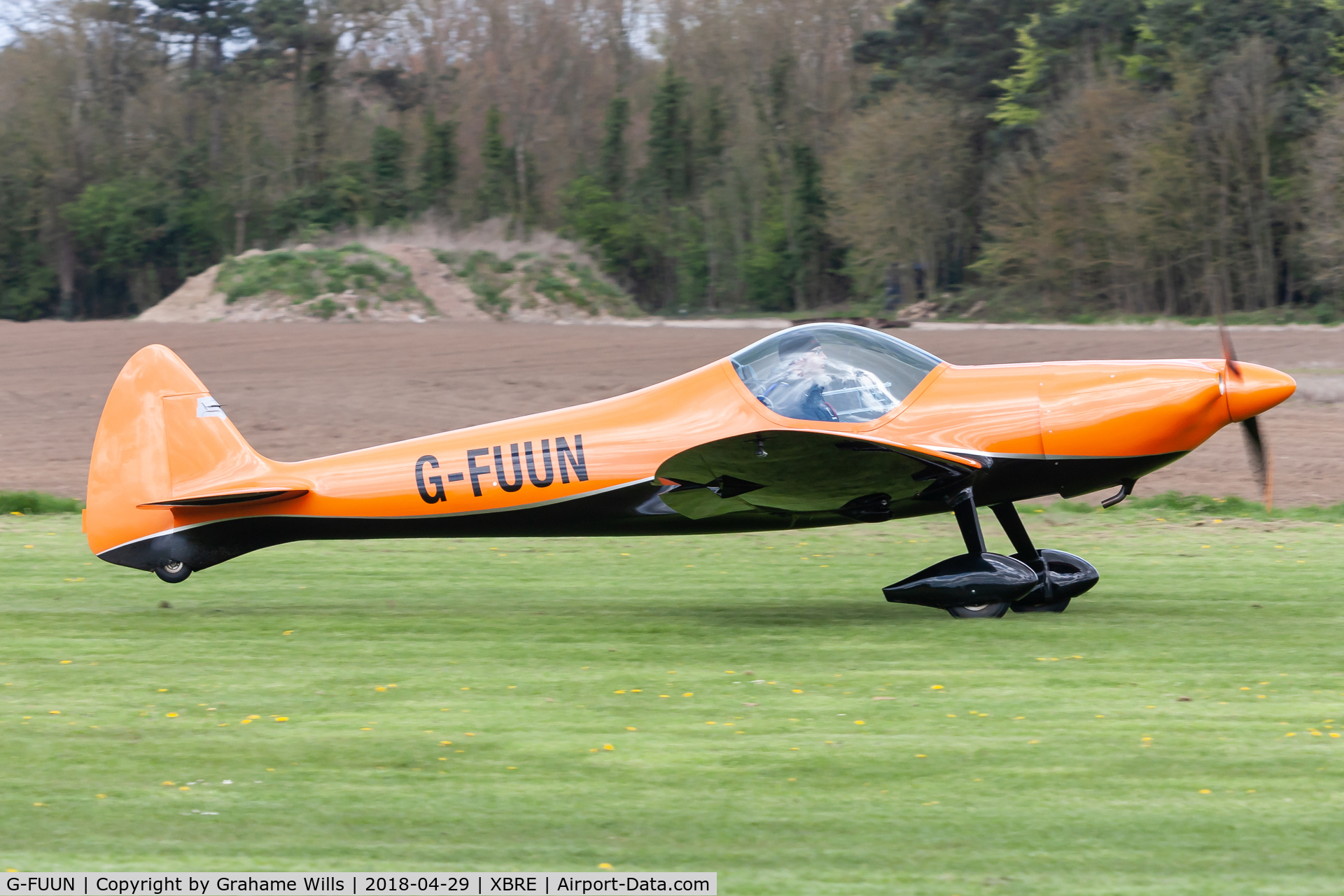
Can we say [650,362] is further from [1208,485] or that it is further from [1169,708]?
[1169,708]

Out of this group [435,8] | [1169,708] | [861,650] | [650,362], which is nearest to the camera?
[1169,708]

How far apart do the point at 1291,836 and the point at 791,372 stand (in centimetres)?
447

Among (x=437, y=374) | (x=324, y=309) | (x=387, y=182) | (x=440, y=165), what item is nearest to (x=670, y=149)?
(x=440, y=165)

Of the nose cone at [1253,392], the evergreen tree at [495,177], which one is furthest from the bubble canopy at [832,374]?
the evergreen tree at [495,177]

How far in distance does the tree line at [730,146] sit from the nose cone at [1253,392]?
4210 cm

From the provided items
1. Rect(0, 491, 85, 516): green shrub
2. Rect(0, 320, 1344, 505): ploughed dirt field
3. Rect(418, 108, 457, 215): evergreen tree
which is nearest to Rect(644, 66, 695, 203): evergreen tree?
Rect(418, 108, 457, 215): evergreen tree

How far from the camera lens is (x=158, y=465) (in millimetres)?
8891

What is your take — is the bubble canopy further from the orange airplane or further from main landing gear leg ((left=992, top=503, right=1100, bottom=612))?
main landing gear leg ((left=992, top=503, right=1100, bottom=612))

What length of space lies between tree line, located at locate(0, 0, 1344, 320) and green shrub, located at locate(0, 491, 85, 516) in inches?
1700

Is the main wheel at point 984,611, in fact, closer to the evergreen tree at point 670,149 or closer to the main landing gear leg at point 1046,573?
the main landing gear leg at point 1046,573

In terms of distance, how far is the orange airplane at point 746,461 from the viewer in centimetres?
795

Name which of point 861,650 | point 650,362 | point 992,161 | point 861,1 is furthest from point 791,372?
point 861,1

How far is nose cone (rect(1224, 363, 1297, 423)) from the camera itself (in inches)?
308

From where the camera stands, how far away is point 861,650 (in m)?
7.52
